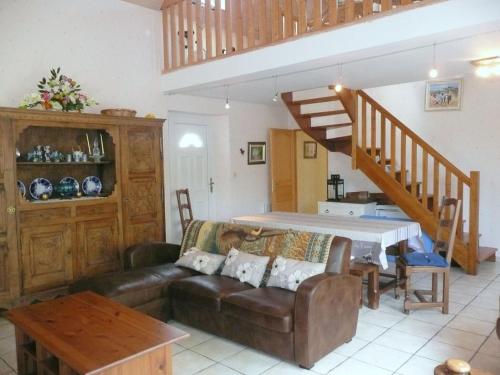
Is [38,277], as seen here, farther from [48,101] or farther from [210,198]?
[210,198]

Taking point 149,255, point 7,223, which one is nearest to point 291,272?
point 149,255

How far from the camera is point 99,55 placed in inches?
193

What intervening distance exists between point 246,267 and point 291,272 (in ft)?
1.46

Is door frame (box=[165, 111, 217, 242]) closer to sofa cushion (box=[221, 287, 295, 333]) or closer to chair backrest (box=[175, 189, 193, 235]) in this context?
chair backrest (box=[175, 189, 193, 235])

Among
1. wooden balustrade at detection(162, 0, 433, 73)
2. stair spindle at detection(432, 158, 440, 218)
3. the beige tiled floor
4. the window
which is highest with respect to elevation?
wooden balustrade at detection(162, 0, 433, 73)

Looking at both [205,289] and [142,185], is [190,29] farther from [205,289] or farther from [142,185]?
[205,289]

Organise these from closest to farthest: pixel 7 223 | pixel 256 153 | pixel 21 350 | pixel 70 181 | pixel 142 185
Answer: pixel 21 350 → pixel 7 223 → pixel 70 181 → pixel 142 185 → pixel 256 153

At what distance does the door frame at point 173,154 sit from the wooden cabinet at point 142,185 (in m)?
0.81

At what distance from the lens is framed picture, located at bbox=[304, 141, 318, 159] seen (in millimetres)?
7867

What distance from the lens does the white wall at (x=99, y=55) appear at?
167 inches

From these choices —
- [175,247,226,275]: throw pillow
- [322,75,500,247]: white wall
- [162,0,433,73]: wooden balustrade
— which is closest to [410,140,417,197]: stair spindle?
[322,75,500,247]: white wall

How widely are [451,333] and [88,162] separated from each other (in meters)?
3.91

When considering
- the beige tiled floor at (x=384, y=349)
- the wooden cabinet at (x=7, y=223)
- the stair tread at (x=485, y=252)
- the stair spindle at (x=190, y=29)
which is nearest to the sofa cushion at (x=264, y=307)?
the beige tiled floor at (x=384, y=349)

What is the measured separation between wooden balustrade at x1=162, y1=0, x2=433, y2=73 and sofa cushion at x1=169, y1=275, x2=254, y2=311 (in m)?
2.39
